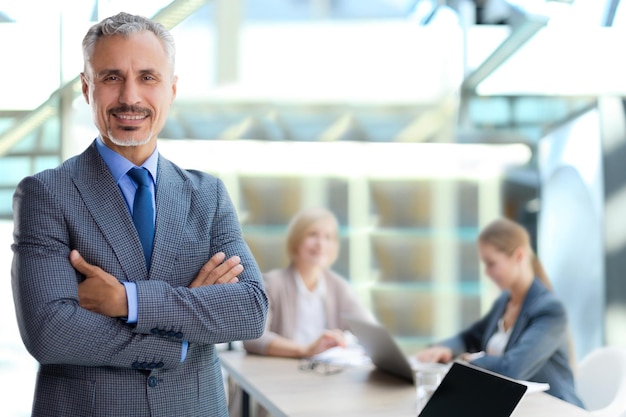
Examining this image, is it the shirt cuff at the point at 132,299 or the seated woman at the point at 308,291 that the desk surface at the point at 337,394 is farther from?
the shirt cuff at the point at 132,299

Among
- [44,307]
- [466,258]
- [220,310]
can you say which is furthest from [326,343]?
[466,258]

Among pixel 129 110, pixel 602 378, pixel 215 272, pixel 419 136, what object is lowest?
pixel 602 378

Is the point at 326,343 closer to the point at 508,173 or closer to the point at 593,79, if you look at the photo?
the point at 508,173

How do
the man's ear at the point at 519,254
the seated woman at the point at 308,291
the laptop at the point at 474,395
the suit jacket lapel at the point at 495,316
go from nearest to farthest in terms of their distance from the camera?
the laptop at the point at 474,395, the man's ear at the point at 519,254, the suit jacket lapel at the point at 495,316, the seated woman at the point at 308,291

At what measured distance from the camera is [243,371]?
9.63 feet

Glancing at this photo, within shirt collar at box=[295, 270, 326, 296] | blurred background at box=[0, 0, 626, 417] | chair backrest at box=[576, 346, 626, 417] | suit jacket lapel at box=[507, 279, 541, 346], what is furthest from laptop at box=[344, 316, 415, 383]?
blurred background at box=[0, 0, 626, 417]

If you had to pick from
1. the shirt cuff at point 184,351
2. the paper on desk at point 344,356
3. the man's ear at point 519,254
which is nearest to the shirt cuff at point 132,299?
the shirt cuff at point 184,351

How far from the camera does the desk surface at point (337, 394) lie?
2234mm

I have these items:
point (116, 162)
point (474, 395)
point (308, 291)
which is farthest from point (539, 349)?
point (116, 162)

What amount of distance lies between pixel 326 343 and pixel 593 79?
3292mm

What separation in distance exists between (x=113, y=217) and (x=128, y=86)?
27 cm

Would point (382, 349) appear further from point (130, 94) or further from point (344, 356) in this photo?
point (130, 94)

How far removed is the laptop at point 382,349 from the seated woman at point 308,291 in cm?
70

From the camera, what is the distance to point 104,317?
1590 millimetres
